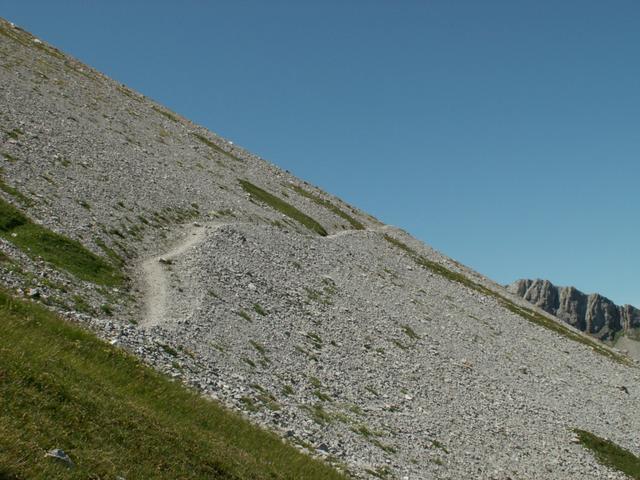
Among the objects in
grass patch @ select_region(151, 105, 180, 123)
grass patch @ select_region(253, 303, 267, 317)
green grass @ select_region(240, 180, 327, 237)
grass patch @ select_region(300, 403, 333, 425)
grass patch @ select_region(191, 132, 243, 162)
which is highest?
grass patch @ select_region(151, 105, 180, 123)

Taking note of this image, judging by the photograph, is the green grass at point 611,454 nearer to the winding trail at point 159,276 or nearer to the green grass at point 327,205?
the winding trail at point 159,276

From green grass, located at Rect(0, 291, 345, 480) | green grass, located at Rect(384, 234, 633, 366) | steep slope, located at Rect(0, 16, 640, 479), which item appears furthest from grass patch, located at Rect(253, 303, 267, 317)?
green grass, located at Rect(384, 234, 633, 366)

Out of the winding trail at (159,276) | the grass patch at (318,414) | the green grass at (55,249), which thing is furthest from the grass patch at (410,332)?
the green grass at (55,249)

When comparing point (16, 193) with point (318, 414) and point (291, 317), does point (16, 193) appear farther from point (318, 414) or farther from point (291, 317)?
point (318, 414)

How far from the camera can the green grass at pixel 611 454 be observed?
4293cm

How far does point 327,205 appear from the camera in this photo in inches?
4085

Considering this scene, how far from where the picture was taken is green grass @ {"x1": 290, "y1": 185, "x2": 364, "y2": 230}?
100m

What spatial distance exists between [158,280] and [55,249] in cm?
734

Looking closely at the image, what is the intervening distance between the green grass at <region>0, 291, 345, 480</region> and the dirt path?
39.5 feet

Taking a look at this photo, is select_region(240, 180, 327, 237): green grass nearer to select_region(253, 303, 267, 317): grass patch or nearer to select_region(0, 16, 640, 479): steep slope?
select_region(0, 16, 640, 479): steep slope

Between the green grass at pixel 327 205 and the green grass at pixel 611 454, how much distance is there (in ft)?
186

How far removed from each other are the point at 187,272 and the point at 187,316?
25.7 feet

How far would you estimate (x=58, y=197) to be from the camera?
154ft

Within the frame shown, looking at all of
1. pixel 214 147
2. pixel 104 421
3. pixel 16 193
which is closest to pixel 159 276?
pixel 16 193
